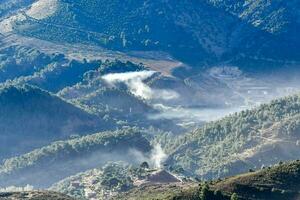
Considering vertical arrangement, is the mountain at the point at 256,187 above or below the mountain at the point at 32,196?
above

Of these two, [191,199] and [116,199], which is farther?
[116,199]

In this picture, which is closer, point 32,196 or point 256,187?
point 256,187

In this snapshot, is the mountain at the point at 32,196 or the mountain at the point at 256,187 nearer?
the mountain at the point at 256,187

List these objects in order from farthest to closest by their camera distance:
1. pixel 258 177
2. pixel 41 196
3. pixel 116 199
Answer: pixel 116 199 < pixel 41 196 < pixel 258 177

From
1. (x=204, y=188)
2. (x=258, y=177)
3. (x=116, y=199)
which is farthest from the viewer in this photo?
(x=116, y=199)

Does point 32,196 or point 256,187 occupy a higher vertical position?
point 256,187

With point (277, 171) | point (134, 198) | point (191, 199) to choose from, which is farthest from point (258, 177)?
point (134, 198)

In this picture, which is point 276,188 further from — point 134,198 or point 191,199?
point 134,198

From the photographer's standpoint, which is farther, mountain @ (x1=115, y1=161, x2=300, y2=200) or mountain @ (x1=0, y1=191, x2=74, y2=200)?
mountain @ (x1=0, y1=191, x2=74, y2=200)

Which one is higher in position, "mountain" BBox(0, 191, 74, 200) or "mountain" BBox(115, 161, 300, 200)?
"mountain" BBox(115, 161, 300, 200)

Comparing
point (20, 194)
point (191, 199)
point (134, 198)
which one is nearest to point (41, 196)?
point (20, 194)
